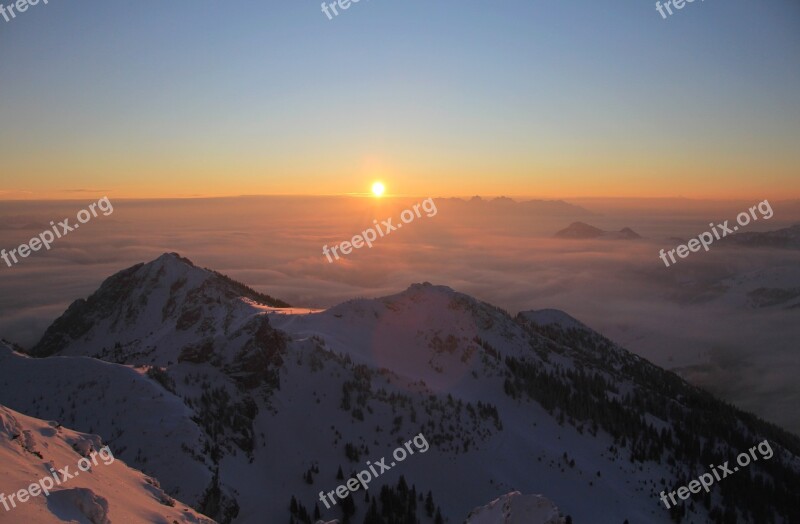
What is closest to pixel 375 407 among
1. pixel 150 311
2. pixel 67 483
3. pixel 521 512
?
pixel 521 512

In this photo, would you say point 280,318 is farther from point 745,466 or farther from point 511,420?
point 745,466

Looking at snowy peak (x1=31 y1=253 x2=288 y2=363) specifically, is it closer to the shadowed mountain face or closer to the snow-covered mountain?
the shadowed mountain face

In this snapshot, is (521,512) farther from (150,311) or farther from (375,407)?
(150,311)

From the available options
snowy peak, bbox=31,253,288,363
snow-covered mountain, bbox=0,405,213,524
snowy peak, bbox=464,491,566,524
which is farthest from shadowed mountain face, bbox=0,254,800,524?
snowy peak, bbox=464,491,566,524

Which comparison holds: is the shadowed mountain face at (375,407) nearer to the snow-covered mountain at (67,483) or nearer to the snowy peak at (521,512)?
the snow-covered mountain at (67,483)

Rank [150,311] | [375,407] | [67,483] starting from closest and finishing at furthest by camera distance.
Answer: [67,483] < [375,407] < [150,311]

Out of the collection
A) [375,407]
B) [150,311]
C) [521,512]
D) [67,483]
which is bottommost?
[375,407]
